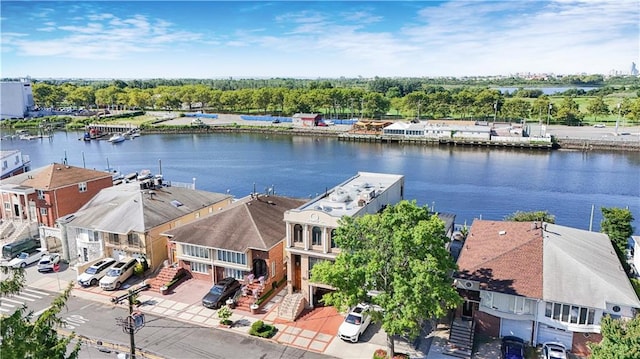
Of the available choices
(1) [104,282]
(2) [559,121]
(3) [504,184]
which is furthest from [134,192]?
(2) [559,121]

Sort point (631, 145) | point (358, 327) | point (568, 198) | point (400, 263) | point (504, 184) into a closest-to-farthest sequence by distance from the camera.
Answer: point (400, 263), point (358, 327), point (568, 198), point (504, 184), point (631, 145)

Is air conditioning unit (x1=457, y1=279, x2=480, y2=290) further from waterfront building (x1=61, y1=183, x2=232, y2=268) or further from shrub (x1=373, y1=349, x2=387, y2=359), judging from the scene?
waterfront building (x1=61, y1=183, x2=232, y2=268)

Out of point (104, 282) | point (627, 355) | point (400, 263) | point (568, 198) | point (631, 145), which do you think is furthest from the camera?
point (631, 145)

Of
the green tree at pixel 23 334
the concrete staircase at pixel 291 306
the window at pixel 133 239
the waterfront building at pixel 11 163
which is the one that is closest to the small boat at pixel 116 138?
the waterfront building at pixel 11 163

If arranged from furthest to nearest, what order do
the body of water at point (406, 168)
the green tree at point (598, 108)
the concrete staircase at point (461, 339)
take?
the green tree at point (598, 108) < the body of water at point (406, 168) < the concrete staircase at point (461, 339)

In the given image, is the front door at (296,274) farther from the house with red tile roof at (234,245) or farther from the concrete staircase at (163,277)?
the concrete staircase at (163,277)

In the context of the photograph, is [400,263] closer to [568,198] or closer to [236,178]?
[568,198]

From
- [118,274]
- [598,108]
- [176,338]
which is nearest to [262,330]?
[176,338]
